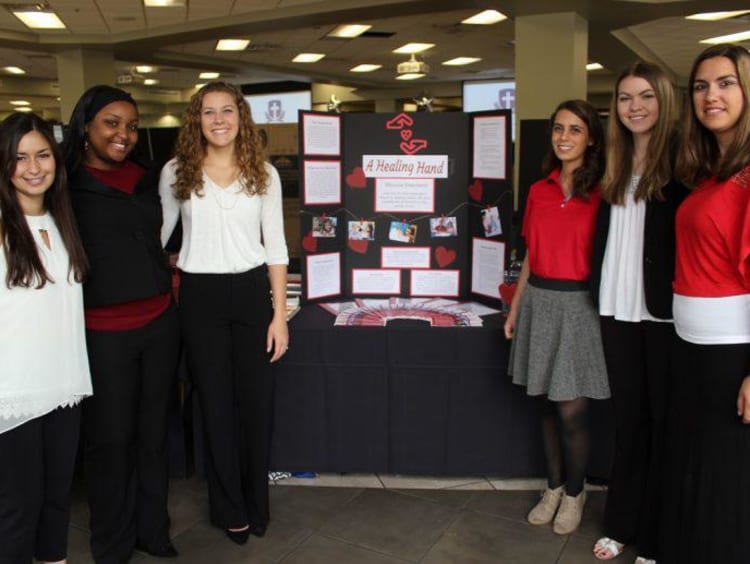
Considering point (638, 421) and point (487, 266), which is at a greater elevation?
point (487, 266)

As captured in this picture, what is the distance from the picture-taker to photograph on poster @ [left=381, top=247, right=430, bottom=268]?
116 inches

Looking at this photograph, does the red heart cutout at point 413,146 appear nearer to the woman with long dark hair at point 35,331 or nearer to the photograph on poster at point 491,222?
the photograph on poster at point 491,222

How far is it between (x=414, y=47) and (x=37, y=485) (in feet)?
32.4

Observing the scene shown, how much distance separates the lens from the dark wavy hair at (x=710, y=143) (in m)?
1.50

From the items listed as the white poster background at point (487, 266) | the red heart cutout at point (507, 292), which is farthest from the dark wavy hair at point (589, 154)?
the white poster background at point (487, 266)

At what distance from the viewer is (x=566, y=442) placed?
222cm

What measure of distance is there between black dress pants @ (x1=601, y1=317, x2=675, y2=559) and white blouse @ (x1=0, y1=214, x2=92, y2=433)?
146cm

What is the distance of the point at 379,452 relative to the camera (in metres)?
2.64

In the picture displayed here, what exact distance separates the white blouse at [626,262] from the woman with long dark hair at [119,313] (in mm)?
1280

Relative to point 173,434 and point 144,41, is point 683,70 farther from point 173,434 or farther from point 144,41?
point 173,434

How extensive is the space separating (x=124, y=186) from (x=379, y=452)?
138 cm

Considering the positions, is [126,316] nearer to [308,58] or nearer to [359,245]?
[359,245]

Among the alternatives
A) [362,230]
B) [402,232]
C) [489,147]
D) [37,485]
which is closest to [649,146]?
[489,147]

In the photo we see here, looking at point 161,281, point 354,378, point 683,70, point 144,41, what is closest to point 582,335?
point 354,378
